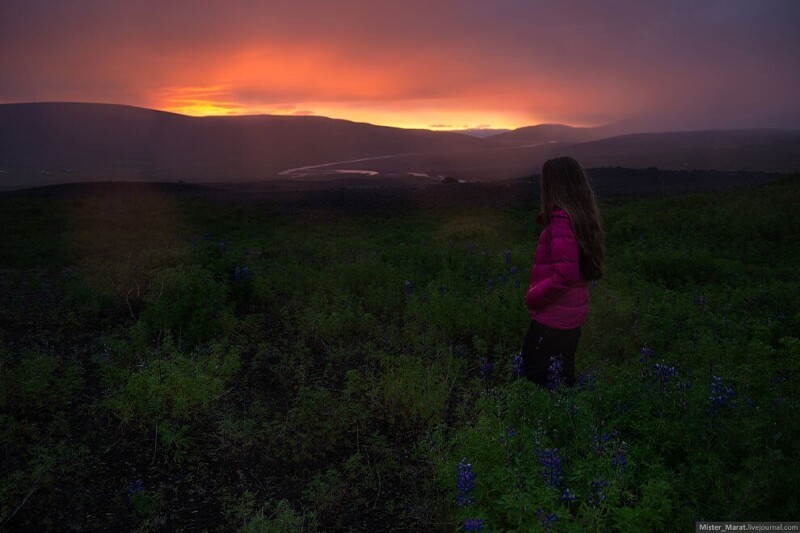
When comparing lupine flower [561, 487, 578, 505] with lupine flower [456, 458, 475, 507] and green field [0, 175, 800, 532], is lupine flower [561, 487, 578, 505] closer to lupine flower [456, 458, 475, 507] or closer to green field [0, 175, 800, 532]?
green field [0, 175, 800, 532]

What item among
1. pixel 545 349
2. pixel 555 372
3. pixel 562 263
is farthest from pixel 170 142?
pixel 555 372

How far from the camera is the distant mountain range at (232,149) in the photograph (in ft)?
269

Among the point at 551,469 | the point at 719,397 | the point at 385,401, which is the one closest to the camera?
the point at 551,469

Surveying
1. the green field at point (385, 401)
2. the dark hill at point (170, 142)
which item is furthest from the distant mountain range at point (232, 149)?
the green field at point (385, 401)

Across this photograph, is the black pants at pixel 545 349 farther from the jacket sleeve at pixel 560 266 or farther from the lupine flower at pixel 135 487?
the lupine flower at pixel 135 487

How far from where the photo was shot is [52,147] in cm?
10119

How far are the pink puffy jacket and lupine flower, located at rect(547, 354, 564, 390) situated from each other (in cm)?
27

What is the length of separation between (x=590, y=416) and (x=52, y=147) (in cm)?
12267

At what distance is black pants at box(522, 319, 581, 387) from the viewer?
13.0ft

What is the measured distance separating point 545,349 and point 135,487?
3.18m

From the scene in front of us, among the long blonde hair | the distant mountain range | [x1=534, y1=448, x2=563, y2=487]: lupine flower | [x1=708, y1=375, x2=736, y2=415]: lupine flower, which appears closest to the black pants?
the long blonde hair

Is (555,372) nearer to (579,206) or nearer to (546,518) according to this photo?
(579,206)

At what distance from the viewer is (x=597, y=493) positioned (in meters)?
2.61

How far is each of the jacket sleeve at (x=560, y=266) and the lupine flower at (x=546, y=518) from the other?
1.66 meters
